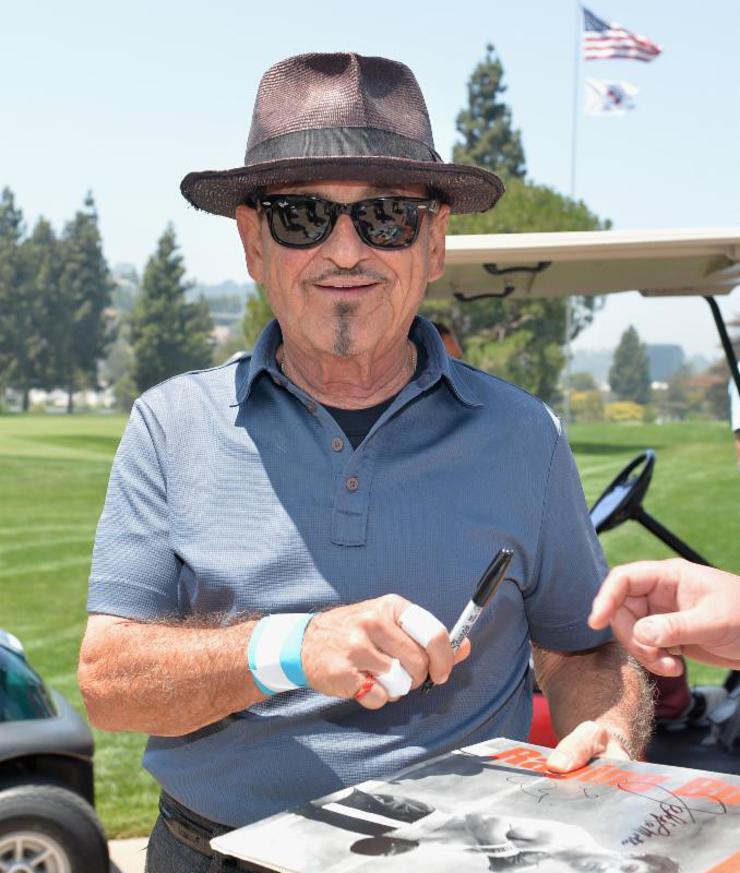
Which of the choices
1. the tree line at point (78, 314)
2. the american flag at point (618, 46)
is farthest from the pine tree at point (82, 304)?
the american flag at point (618, 46)

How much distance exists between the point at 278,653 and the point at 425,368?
70 cm

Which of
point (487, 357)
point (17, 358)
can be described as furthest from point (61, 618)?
point (17, 358)

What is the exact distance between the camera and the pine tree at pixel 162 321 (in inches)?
2943

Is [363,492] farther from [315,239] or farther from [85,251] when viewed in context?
[85,251]

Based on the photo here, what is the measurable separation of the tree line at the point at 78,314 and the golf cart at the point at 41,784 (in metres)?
72.0

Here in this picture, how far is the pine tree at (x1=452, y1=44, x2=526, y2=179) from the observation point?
61969mm

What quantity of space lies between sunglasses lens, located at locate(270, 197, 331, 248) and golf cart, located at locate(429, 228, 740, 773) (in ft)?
5.39

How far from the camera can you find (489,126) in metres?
62.9

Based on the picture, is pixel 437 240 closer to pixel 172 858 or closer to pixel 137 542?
pixel 137 542

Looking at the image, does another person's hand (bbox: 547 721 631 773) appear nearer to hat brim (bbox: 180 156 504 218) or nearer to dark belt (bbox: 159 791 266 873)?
dark belt (bbox: 159 791 266 873)

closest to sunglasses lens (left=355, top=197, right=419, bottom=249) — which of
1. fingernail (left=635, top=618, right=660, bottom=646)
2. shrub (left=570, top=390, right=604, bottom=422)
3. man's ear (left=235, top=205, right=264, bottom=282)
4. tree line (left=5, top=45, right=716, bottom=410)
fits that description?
man's ear (left=235, top=205, right=264, bottom=282)

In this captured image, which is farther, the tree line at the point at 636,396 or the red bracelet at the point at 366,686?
the tree line at the point at 636,396

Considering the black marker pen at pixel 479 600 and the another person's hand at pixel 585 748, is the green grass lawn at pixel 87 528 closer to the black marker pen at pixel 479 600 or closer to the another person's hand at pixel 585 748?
the another person's hand at pixel 585 748
